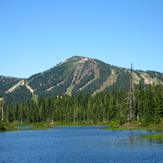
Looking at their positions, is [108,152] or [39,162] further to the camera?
[108,152]

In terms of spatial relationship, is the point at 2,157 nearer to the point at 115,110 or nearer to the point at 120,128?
the point at 120,128

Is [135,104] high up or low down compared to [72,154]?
up

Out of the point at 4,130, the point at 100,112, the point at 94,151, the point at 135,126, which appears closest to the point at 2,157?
the point at 94,151

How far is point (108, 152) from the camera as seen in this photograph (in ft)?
196

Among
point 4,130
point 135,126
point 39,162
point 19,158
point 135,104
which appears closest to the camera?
point 39,162

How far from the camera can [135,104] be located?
5856 inches

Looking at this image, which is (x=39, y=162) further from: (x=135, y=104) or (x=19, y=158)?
(x=135, y=104)

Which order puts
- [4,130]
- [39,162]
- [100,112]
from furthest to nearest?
1. [100,112]
2. [4,130]
3. [39,162]

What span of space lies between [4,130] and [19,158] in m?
78.7

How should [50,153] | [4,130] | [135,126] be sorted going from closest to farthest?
1. [50,153]
2. [135,126]
3. [4,130]

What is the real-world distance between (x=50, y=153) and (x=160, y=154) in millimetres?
20246

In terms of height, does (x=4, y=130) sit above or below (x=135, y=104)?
below

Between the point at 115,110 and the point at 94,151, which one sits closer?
the point at 94,151

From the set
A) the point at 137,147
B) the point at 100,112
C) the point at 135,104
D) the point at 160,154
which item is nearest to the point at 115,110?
the point at 135,104
